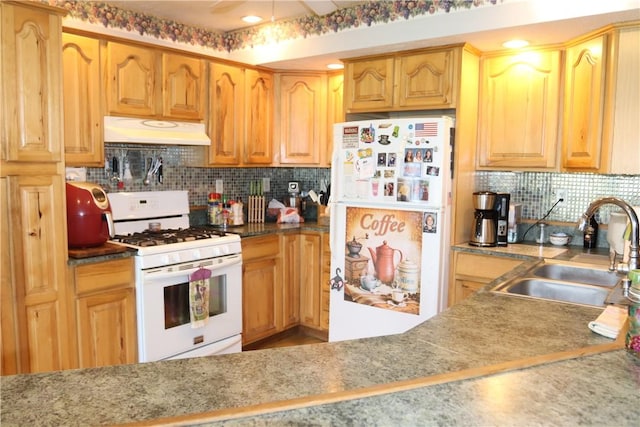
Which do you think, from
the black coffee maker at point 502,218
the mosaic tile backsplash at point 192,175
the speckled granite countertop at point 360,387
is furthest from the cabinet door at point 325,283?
the speckled granite countertop at point 360,387

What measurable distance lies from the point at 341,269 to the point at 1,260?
1969mm

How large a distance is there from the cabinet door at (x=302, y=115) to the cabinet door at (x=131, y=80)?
1156 millimetres

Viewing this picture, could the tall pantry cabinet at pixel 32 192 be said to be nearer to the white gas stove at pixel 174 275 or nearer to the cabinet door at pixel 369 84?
the white gas stove at pixel 174 275

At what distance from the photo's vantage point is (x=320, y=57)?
360 cm

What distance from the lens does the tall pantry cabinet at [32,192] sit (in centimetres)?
230

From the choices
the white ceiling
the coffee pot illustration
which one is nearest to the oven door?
the coffee pot illustration

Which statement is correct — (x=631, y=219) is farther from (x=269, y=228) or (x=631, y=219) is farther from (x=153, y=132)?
(x=153, y=132)

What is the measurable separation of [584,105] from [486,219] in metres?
0.87

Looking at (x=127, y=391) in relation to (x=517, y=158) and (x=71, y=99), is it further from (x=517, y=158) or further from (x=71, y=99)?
(x=517, y=158)

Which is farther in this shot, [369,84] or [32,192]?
[369,84]

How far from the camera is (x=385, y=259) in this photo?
125 inches

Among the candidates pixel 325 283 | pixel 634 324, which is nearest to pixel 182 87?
pixel 325 283

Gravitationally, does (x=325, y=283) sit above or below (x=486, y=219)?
below

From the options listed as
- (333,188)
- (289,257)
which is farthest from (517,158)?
(289,257)
